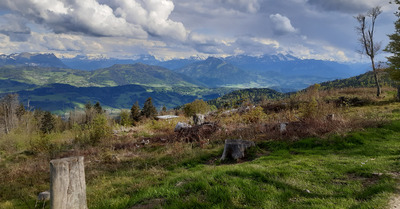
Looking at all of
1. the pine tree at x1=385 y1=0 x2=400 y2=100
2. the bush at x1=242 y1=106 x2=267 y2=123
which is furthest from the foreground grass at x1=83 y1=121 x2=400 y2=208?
the pine tree at x1=385 y1=0 x2=400 y2=100

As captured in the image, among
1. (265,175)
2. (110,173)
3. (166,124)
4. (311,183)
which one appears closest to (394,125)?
(311,183)

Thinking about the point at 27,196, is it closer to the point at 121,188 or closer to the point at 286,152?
the point at 121,188

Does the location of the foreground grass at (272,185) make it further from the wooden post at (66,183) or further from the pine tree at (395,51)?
the pine tree at (395,51)

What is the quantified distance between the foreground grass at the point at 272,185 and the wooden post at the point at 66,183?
87 cm

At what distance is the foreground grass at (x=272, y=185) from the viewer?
505cm

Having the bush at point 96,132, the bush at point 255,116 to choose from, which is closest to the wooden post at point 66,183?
the bush at point 96,132

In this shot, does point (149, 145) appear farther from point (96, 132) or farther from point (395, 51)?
point (395, 51)

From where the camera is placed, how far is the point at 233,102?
23031mm

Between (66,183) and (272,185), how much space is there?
16.6 ft

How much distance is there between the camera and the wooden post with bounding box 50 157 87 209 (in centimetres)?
460

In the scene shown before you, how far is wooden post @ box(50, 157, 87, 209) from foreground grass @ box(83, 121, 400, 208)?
2.85ft

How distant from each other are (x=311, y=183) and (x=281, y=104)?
64.2 feet

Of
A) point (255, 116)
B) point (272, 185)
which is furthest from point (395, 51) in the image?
point (272, 185)

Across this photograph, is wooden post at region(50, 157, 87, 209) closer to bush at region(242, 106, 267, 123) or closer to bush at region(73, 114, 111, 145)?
bush at region(73, 114, 111, 145)
